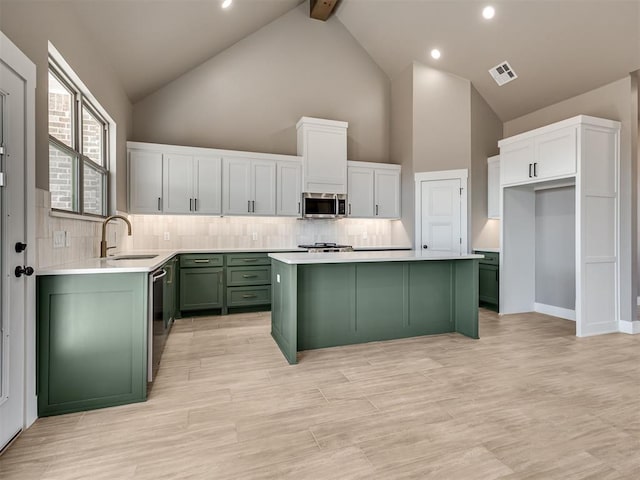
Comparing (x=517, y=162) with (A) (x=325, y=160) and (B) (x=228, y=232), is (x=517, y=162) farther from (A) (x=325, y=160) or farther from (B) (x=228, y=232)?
(B) (x=228, y=232)

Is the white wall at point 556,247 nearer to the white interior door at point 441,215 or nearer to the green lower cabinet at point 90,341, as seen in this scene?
the white interior door at point 441,215

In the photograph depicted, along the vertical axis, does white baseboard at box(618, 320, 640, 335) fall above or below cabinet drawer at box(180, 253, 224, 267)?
below

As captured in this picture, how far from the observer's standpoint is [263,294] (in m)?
4.99

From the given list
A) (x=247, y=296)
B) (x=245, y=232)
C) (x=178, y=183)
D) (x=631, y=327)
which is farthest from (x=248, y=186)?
(x=631, y=327)

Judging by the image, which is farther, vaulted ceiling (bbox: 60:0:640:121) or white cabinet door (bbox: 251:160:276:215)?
white cabinet door (bbox: 251:160:276:215)

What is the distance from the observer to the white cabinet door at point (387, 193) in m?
5.97

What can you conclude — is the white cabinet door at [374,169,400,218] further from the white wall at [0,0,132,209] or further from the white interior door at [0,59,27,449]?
the white interior door at [0,59,27,449]

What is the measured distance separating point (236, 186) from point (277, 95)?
71.6 inches

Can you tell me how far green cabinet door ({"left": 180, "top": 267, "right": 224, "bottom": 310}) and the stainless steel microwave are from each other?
1.63m

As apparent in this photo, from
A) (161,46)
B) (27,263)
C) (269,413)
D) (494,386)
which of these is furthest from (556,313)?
(161,46)

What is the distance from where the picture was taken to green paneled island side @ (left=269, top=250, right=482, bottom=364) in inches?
127

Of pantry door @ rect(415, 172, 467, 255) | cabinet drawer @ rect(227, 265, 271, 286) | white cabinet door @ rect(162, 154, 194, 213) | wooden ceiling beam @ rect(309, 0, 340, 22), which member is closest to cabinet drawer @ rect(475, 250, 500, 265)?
pantry door @ rect(415, 172, 467, 255)

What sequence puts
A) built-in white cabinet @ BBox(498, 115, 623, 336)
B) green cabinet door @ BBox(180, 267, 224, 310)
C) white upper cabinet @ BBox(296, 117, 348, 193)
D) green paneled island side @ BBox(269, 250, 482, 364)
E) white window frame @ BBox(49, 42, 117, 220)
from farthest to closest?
white upper cabinet @ BBox(296, 117, 348, 193) < green cabinet door @ BBox(180, 267, 224, 310) < built-in white cabinet @ BBox(498, 115, 623, 336) < green paneled island side @ BBox(269, 250, 482, 364) < white window frame @ BBox(49, 42, 117, 220)

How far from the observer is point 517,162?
464 cm
